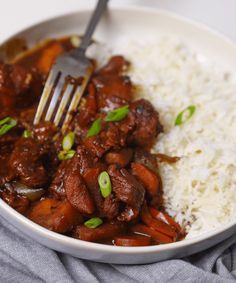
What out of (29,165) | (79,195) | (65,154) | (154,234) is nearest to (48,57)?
(65,154)

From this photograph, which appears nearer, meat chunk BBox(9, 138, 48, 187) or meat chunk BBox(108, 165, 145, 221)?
meat chunk BBox(108, 165, 145, 221)

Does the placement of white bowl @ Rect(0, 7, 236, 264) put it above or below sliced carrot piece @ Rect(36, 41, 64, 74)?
above

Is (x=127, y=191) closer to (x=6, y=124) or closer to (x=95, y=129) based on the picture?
(x=95, y=129)

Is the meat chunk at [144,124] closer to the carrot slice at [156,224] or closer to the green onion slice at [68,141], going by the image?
the green onion slice at [68,141]

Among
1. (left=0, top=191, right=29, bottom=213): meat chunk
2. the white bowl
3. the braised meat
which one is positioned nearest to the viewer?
the braised meat

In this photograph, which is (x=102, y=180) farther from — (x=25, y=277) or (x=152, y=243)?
(x=25, y=277)

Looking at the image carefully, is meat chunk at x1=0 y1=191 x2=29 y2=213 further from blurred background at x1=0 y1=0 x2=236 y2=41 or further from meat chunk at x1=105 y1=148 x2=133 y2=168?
blurred background at x1=0 y1=0 x2=236 y2=41

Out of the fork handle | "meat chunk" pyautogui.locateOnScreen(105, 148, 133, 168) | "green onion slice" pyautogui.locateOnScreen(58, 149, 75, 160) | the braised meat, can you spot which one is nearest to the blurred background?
the fork handle

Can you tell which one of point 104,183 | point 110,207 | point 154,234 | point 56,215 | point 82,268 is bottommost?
point 82,268
